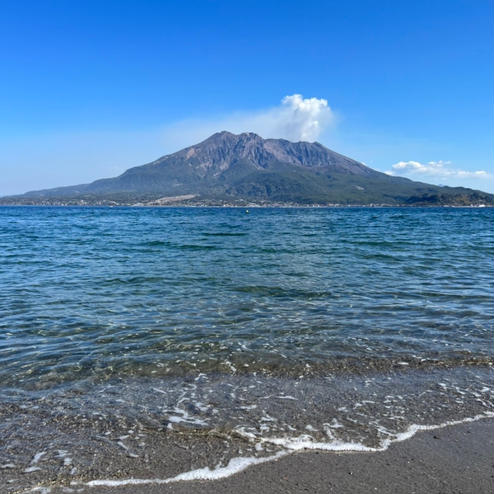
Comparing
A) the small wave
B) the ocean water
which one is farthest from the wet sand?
the ocean water

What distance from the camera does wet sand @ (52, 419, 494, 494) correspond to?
4.68 m

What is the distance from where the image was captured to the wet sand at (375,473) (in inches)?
184

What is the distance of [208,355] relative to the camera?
9047mm

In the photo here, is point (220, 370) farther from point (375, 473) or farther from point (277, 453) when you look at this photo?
point (375, 473)

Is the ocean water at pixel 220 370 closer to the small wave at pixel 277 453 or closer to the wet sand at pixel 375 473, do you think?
the small wave at pixel 277 453

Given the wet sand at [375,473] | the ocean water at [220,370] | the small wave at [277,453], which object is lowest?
the ocean water at [220,370]

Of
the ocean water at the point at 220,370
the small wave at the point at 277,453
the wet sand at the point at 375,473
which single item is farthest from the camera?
the ocean water at the point at 220,370

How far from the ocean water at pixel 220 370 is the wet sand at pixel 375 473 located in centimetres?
21

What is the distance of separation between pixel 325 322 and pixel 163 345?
4.70 meters

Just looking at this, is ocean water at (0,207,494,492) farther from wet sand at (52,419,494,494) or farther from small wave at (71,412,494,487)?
wet sand at (52,419,494,494)

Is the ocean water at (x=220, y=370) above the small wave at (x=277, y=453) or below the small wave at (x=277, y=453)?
below

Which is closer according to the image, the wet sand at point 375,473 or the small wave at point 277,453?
the wet sand at point 375,473

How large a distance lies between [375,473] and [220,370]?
3968 millimetres

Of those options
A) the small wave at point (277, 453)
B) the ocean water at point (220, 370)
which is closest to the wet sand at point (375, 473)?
the small wave at point (277, 453)
